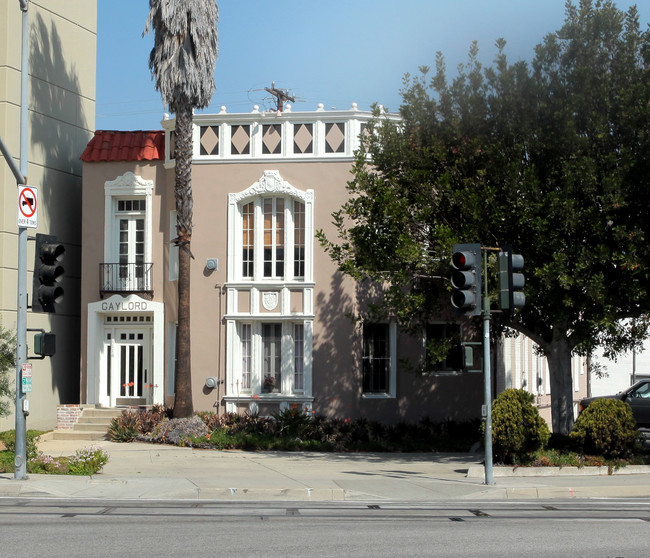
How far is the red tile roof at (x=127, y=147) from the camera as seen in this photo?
25000mm

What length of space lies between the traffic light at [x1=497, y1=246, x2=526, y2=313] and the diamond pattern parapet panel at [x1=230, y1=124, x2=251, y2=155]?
36.2 ft

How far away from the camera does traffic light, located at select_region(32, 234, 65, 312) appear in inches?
591

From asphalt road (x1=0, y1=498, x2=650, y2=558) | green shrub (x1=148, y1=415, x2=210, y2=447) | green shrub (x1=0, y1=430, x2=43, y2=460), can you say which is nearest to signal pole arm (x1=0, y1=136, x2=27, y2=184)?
green shrub (x1=0, y1=430, x2=43, y2=460)

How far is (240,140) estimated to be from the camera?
950 inches

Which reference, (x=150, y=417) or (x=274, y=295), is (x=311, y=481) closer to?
(x=150, y=417)

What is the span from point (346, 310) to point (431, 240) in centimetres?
504

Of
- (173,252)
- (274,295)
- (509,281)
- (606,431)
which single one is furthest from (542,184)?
(173,252)

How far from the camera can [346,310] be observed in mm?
23438

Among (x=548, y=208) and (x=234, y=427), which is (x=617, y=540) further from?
(x=234, y=427)

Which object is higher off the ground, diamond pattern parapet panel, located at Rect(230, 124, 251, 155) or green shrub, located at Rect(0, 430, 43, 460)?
diamond pattern parapet panel, located at Rect(230, 124, 251, 155)

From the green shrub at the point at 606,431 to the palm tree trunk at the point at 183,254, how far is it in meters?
9.77

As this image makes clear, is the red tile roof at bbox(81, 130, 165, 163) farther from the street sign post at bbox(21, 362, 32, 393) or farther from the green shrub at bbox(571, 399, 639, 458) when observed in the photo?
the green shrub at bbox(571, 399, 639, 458)

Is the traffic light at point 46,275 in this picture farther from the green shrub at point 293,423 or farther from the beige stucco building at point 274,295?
the beige stucco building at point 274,295

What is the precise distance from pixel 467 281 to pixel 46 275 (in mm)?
6964
